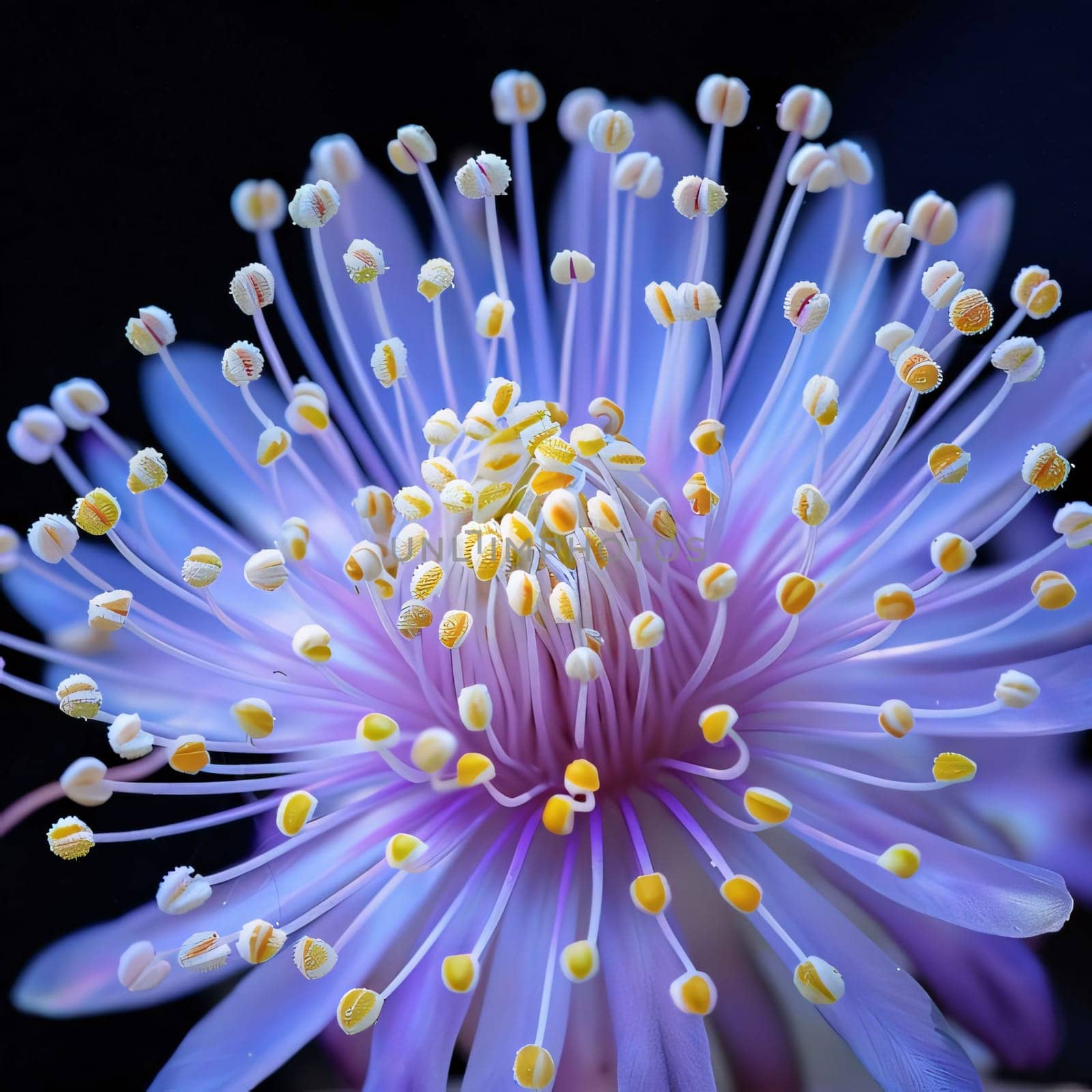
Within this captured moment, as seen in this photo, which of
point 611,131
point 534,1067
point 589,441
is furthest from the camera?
point 611,131

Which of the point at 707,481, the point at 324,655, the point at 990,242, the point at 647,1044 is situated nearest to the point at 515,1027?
the point at 647,1044

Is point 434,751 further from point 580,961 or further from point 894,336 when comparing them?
point 894,336

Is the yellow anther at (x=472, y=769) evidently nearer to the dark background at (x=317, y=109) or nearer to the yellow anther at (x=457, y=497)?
the yellow anther at (x=457, y=497)

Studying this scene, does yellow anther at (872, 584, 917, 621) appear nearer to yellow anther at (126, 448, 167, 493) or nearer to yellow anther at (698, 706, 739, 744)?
yellow anther at (698, 706, 739, 744)

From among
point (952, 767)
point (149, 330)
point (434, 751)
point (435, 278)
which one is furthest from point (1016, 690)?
point (149, 330)

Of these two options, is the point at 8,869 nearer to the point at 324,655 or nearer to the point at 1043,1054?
the point at 324,655

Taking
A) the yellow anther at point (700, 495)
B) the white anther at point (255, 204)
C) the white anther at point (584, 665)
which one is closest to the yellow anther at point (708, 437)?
the yellow anther at point (700, 495)
